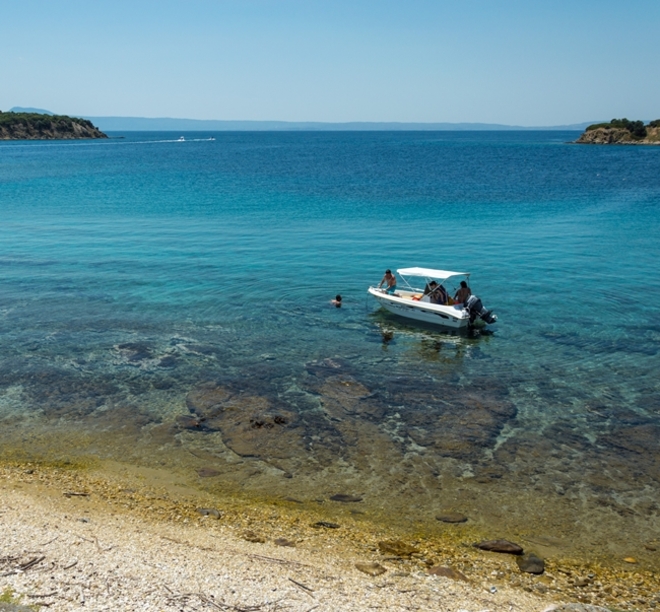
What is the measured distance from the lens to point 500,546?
13.8 meters

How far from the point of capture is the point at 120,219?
178 ft

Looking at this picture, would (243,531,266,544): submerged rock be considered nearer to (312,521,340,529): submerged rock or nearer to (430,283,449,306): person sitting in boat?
(312,521,340,529): submerged rock

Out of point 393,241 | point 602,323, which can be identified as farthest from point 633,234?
point 602,323

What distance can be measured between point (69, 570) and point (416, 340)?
17674 mm

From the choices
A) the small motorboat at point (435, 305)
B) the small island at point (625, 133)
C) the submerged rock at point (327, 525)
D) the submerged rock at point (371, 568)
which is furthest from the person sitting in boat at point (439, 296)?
the small island at point (625, 133)

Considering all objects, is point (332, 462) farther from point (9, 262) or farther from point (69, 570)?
point (9, 262)

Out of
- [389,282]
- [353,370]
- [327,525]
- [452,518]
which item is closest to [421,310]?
[389,282]

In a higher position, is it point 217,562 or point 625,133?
point 625,133

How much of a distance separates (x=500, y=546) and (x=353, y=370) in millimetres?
10230

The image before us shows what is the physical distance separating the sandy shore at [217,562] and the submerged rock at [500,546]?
0.22 m

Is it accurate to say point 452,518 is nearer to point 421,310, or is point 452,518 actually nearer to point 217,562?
point 217,562

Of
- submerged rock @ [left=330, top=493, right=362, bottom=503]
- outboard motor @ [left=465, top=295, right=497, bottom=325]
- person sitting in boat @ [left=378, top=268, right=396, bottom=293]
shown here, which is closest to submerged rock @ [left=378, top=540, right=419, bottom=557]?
submerged rock @ [left=330, top=493, right=362, bottom=503]

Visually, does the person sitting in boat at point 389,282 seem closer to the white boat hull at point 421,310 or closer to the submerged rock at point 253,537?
the white boat hull at point 421,310

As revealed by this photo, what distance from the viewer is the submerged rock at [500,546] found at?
13.6 meters
